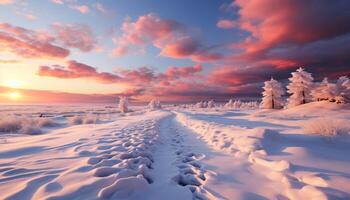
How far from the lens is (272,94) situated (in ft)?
150

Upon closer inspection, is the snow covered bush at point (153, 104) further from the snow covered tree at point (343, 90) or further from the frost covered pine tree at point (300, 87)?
the snow covered tree at point (343, 90)

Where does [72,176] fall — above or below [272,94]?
below

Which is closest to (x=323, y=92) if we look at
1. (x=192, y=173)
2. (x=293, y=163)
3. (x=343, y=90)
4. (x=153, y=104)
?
(x=343, y=90)

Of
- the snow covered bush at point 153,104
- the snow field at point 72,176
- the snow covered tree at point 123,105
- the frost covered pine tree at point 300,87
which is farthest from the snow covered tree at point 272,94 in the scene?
the snow covered bush at point 153,104

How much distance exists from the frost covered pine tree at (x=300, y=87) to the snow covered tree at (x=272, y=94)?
11.7 feet

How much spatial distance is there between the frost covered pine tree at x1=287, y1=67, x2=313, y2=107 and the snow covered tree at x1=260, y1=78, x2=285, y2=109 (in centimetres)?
358

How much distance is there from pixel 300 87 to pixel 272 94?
20.6ft

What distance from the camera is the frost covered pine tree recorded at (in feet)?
129

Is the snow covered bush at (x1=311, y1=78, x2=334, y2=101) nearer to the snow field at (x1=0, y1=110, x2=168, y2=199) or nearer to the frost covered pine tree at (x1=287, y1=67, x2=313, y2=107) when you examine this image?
the frost covered pine tree at (x1=287, y1=67, x2=313, y2=107)

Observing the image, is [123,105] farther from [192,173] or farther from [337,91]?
[192,173]

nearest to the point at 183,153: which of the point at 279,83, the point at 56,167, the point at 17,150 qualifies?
the point at 56,167

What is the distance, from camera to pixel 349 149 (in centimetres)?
523

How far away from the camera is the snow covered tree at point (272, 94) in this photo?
4494 cm

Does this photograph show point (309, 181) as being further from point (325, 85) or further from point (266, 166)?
point (325, 85)
